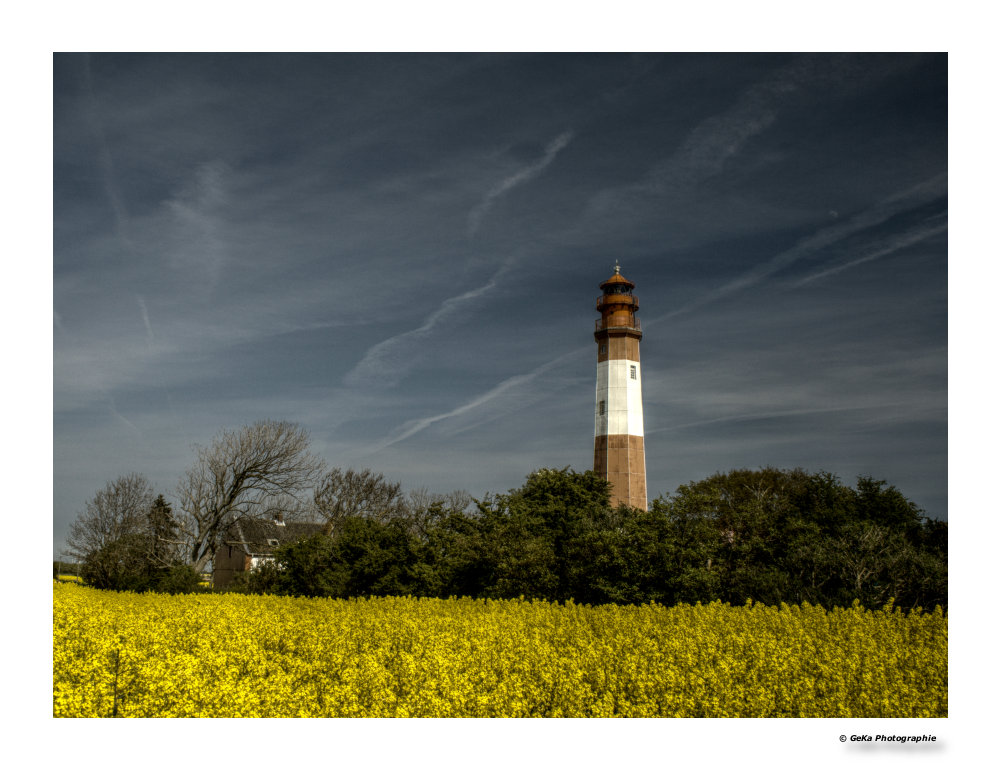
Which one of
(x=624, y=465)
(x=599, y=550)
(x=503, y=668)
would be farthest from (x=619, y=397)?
(x=503, y=668)

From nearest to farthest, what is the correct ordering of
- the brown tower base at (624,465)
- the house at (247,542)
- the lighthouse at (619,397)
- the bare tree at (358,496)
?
the brown tower base at (624,465) → the lighthouse at (619,397) → the house at (247,542) → the bare tree at (358,496)

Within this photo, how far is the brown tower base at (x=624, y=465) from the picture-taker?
82.7 ft

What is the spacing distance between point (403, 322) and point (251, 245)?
8.65ft

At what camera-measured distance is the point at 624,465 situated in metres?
25.4

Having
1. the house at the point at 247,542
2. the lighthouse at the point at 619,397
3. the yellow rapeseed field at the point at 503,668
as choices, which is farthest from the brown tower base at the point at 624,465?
the yellow rapeseed field at the point at 503,668

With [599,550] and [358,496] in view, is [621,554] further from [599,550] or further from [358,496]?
[358,496]

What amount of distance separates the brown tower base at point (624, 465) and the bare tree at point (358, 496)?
11.7 metres

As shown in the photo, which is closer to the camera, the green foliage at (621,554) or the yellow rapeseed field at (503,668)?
the yellow rapeseed field at (503,668)

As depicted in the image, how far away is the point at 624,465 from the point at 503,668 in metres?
19.4

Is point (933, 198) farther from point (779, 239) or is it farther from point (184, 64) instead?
point (184, 64)

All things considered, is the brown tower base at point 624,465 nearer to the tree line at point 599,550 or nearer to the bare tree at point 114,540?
the tree line at point 599,550

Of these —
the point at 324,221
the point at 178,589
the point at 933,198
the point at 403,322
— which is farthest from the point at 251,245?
the point at 178,589
